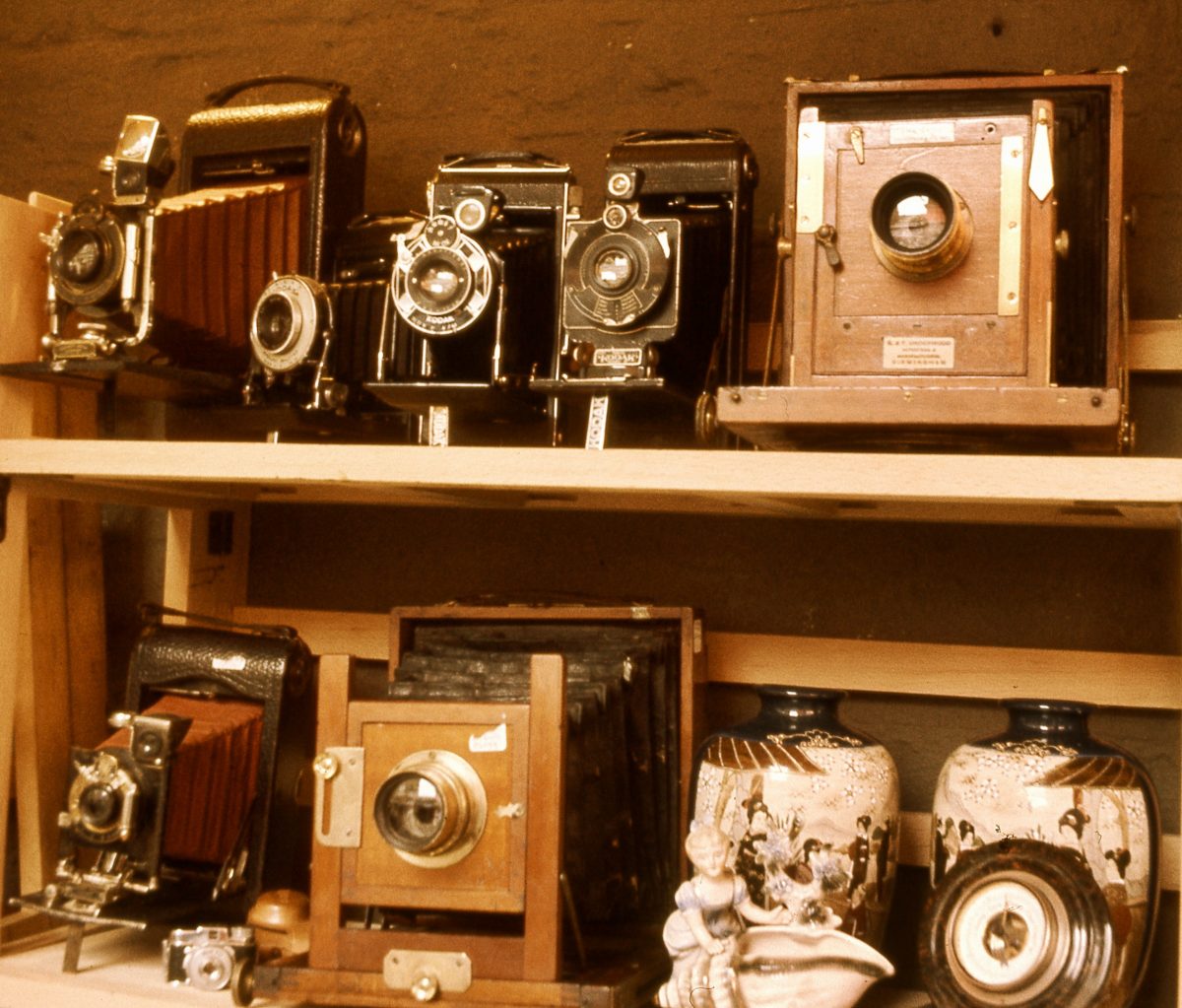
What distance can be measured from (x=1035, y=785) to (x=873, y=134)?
617 mm

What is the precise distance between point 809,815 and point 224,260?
949 millimetres

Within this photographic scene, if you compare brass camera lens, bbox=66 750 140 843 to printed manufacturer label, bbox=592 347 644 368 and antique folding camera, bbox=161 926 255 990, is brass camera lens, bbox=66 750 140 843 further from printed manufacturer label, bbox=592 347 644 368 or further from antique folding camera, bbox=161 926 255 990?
printed manufacturer label, bbox=592 347 644 368

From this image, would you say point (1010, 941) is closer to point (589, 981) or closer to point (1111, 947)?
point (1111, 947)

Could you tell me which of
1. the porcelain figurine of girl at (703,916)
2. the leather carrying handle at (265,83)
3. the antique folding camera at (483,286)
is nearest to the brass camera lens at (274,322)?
the antique folding camera at (483,286)

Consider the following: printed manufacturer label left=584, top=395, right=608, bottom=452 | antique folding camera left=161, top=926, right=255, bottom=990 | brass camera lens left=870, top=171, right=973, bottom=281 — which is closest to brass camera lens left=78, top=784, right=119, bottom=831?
antique folding camera left=161, top=926, right=255, bottom=990

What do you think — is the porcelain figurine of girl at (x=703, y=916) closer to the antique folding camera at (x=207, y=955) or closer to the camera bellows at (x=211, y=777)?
the antique folding camera at (x=207, y=955)

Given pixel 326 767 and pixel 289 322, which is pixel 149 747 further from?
pixel 289 322

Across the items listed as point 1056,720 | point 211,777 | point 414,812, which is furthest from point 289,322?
point 1056,720

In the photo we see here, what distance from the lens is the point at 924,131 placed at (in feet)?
4.62

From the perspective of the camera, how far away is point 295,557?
2.06 m

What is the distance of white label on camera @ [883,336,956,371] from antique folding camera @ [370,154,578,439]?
1.33 feet

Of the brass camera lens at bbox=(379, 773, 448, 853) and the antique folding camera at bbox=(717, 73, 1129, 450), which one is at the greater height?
the antique folding camera at bbox=(717, 73, 1129, 450)

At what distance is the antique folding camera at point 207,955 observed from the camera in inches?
59.1

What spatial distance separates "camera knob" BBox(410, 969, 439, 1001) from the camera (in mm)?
1359
